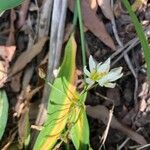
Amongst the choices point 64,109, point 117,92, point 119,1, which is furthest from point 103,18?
point 64,109

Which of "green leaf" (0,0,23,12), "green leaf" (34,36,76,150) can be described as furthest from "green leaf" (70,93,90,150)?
"green leaf" (0,0,23,12)

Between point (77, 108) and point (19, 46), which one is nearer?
point (77, 108)

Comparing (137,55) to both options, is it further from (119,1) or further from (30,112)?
(30,112)

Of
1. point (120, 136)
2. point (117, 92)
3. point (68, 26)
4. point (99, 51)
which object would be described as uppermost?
point (68, 26)

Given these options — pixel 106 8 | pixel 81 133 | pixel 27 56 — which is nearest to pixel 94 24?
pixel 106 8

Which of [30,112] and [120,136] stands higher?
[30,112]
